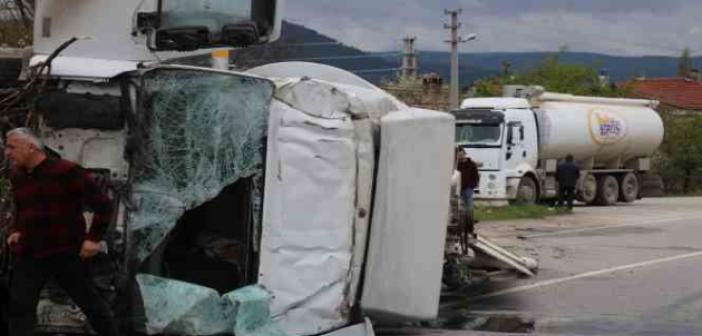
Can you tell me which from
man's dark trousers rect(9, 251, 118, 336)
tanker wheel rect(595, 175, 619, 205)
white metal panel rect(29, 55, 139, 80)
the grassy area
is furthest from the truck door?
man's dark trousers rect(9, 251, 118, 336)

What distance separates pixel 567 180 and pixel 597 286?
16.5 m

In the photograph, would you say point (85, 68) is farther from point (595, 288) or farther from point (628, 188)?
point (628, 188)

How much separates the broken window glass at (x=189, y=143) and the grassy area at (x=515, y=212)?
18446 mm

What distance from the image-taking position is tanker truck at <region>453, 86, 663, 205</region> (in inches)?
1186

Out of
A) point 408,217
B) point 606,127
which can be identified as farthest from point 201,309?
point 606,127

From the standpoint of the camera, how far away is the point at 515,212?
2730 cm

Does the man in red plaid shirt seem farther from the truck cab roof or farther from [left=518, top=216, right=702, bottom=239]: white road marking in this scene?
the truck cab roof

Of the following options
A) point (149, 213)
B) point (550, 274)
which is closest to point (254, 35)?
point (149, 213)

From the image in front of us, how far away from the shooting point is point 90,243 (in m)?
6.65

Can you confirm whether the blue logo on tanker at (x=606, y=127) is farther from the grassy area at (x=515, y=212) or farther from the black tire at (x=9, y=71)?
the black tire at (x=9, y=71)

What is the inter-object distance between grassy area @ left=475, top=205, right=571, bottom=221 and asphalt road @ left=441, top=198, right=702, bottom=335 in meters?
2.49

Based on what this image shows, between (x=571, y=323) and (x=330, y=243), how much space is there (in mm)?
4183

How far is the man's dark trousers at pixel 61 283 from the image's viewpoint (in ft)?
22.2

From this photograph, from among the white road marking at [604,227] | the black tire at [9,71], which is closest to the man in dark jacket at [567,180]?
the white road marking at [604,227]
